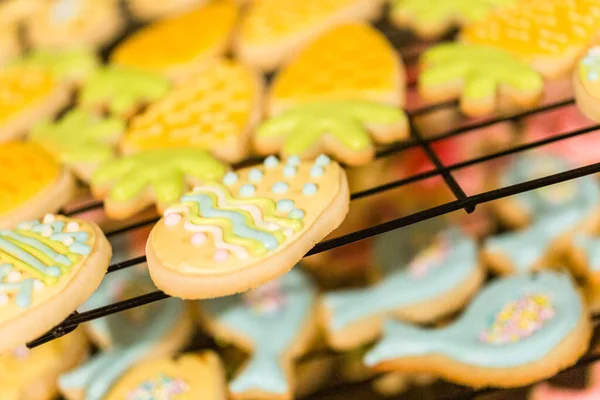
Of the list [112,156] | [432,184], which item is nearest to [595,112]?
[432,184]

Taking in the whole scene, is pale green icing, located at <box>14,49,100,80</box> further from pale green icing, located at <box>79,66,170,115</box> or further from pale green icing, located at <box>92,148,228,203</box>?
pale green icing, located at <box>92,148,228,203</box>

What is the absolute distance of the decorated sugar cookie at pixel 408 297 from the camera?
2.88 feet

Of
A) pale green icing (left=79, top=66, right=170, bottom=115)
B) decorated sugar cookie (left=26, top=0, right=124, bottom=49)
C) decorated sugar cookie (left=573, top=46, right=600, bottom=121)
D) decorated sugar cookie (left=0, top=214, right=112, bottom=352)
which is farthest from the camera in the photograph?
decorated sugar cookie (left=26, top=0, right=124, bottom=49)

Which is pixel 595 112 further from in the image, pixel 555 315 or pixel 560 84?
pixel 560 84

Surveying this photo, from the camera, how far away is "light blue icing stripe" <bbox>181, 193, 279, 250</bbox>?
2.03 feet

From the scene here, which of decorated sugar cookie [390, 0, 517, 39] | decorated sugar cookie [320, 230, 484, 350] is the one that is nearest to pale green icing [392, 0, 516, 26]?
decorated sugar cookie [390, 0, 517, 39]

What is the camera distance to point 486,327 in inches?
32.3

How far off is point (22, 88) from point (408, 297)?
1.96ft

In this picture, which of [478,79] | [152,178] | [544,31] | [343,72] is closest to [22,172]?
[152,178]

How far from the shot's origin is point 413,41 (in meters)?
1.17

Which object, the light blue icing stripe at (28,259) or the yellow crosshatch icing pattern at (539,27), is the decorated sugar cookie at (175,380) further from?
the yellow crosshatch icing pattern at (539,27)

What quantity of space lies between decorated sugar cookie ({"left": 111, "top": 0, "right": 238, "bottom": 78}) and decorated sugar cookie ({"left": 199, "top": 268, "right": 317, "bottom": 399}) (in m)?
0.32

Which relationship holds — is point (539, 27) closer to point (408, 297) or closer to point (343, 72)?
point (343, 72)

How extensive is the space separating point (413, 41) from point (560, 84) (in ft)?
0.82
